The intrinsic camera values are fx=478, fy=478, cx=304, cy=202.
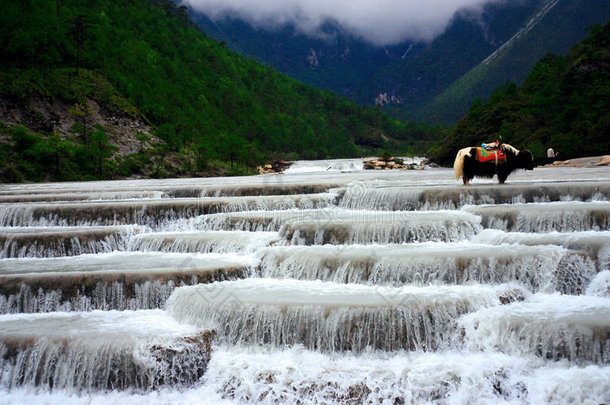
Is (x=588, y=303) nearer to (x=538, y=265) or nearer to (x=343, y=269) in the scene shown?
(x=538, y=265)

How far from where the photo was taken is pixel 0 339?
5480 millimetres

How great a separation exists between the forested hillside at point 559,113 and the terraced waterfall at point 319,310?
22.5 meters

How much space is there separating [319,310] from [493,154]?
24.6 feet

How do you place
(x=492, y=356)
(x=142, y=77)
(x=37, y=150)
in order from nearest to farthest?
(x=492, y=356) → (x=37, y=150) → (x=142, y=77)

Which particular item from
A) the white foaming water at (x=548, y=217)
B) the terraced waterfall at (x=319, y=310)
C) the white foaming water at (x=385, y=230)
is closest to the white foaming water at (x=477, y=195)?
the terraced waterfall at (x=319, y=310)

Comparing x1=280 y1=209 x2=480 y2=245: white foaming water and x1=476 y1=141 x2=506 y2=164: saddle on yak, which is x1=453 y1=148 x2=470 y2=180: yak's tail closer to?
x1=476 y1=141 x2=506 y2=164: saddle on yak

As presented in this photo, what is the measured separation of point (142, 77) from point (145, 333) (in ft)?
170

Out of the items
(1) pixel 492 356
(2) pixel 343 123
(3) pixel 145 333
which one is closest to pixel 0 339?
(3) pixel 145 333

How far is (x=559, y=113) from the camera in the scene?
36.4 meters

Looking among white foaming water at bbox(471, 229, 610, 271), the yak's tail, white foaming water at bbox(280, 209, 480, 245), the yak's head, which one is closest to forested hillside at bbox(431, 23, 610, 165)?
the yak's head

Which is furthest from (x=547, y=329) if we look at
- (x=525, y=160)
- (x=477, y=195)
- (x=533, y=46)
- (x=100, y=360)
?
(x=533, y=46)

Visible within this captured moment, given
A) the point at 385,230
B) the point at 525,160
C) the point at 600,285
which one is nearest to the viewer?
the point at 600,285

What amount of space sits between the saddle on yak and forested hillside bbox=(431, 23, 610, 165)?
17.8 m

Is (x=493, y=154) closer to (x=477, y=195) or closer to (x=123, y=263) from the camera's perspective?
(x=477, y=195)
